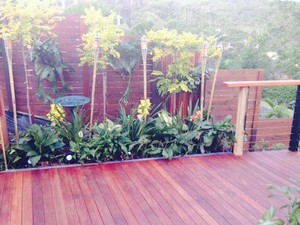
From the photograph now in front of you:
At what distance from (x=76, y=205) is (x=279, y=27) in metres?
10.9

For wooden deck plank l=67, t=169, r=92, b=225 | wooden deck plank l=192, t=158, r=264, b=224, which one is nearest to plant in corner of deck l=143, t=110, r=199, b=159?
wooden deck plank l=192, t=158, r=264, b=224

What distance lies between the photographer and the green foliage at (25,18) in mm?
3383

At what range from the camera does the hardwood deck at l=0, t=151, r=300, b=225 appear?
242 cm

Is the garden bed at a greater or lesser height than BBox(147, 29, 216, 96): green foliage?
lesser

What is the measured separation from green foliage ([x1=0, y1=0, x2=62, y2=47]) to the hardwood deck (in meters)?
1.54

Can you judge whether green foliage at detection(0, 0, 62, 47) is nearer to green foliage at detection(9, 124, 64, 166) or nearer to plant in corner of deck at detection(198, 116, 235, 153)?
green foliage at detection(9, 124, 64, 166)

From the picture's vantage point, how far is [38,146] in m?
3.31

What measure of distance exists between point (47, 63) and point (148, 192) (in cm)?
231

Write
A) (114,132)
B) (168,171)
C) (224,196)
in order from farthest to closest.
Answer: (114,132)
(168,171)
(224,196)

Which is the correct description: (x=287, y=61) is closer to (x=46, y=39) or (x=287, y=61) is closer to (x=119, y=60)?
(x=119, y=60)


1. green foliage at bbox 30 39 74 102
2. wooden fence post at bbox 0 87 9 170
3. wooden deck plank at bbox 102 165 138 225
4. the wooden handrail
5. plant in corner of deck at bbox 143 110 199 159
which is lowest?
wooden deck plank at bbox 102 165 138 225

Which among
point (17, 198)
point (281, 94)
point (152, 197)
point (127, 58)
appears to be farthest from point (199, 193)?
point (281, 94)

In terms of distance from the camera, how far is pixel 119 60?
4.24 m

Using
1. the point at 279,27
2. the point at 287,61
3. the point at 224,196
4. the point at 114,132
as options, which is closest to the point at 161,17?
the point at 279,27
